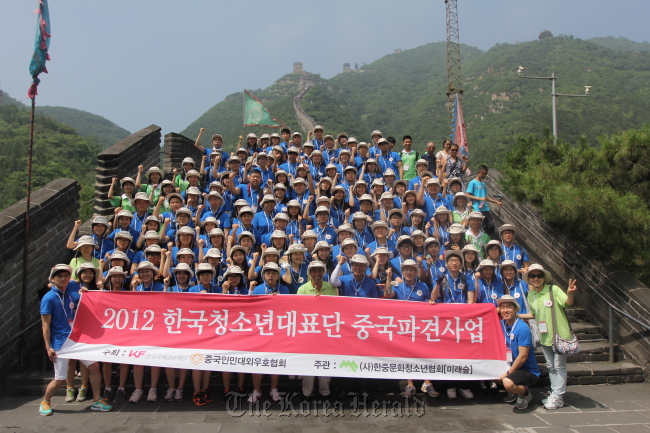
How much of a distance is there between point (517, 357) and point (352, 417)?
1930 millimetres

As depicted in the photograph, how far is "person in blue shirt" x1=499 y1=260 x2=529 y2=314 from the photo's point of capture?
5.69 metres

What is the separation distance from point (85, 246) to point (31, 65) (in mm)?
2659

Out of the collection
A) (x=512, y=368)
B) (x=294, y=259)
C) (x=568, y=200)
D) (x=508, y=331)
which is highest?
(x=568, y=200)

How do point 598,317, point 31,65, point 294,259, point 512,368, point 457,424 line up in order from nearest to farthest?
1. point 457,424
2. point 512,368
3. point 294,259
4. point 31,65
5. point 598,317

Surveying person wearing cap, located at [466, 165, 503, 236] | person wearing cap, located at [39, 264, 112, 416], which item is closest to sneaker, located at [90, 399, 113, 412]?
person wearing cap, located at [39, 264, 112, 416]

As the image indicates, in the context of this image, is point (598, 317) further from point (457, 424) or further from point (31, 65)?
point (31, 65)

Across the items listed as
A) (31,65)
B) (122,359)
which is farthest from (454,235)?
(31,65)

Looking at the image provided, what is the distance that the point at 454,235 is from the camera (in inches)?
265

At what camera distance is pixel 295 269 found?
19.9ft

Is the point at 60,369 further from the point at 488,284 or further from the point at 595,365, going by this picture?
the point at 595,365

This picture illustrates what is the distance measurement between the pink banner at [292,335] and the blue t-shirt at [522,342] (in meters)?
0.13

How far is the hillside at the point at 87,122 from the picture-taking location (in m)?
139

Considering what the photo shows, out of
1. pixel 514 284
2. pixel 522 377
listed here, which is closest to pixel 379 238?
pixel 514 284

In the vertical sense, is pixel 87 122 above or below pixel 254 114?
above
